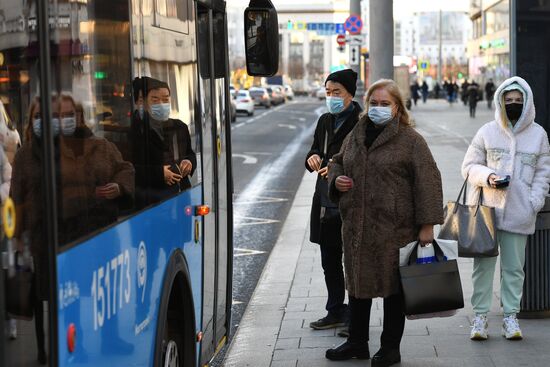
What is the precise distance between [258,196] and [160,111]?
46.2 ft

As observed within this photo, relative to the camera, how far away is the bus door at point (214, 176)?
5.87 metres

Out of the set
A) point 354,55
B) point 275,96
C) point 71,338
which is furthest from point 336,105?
point 275,96

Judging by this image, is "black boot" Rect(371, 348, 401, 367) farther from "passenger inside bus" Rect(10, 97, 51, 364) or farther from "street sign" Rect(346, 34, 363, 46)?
"street sign" Rect(346, 34, 363, 46)

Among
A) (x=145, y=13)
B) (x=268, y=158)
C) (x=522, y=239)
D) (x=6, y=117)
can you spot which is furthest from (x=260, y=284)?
(x=268, y=158)

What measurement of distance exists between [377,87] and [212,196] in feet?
3.73

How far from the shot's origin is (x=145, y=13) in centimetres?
439

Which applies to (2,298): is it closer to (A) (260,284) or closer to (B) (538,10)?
(B) (538,10)

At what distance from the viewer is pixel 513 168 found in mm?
7043

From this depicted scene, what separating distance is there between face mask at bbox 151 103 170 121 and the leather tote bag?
8.91 feet

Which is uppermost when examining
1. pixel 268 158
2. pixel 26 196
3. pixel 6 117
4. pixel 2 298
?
pixel 6 117

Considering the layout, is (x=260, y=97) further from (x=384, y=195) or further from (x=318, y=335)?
(x=384, y=195)

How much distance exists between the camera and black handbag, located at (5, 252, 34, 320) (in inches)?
115

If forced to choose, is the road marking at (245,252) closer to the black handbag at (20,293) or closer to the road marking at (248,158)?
the black handbag at (20,293)

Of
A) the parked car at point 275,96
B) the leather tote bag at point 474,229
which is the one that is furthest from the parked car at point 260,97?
the leather tote bag at point 474,229
